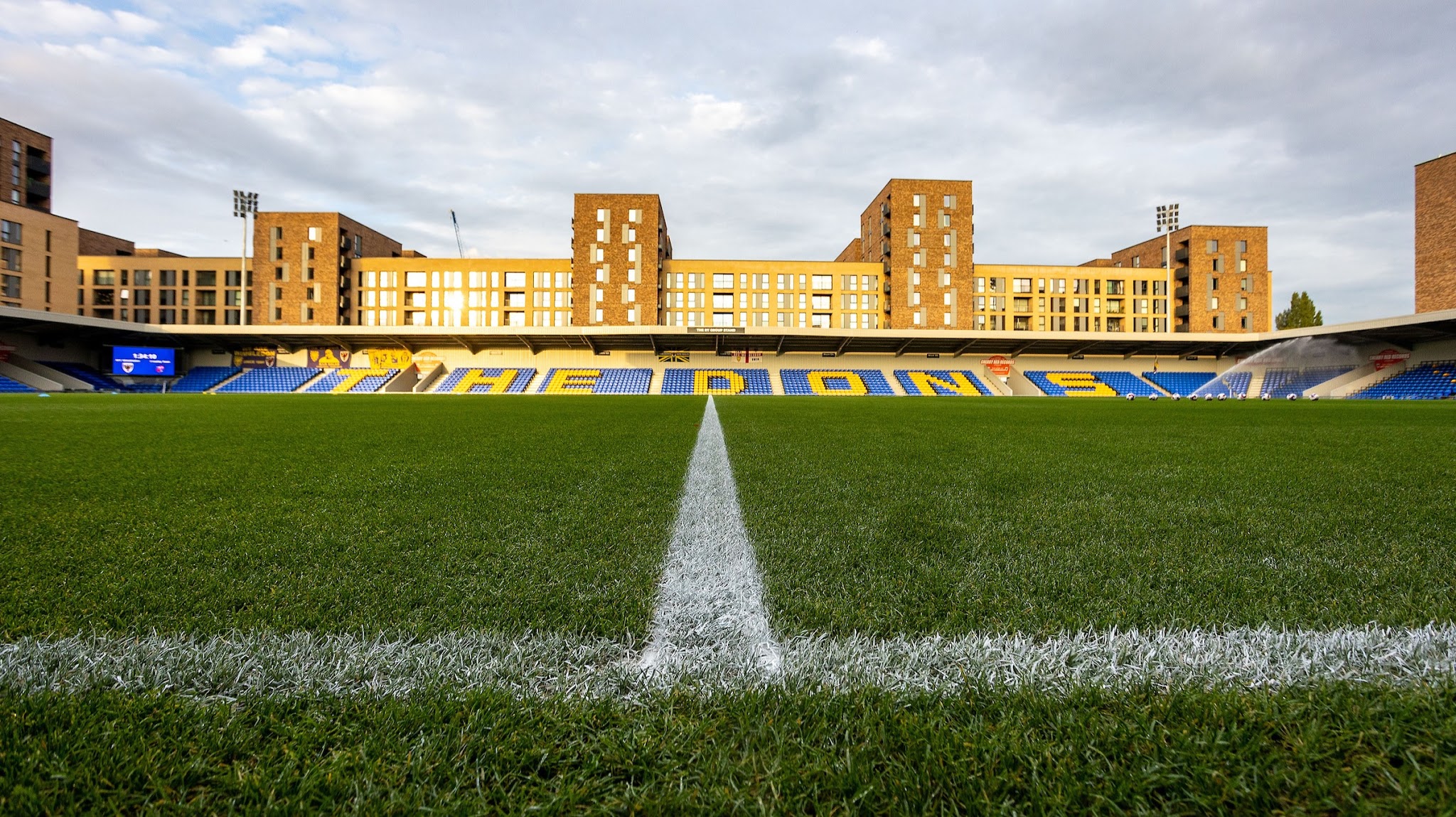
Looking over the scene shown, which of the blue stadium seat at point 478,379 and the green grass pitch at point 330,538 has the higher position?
the blue stadium seat at point 478,379

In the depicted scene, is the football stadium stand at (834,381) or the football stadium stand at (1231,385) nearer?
the football stadium stand at (834,381)

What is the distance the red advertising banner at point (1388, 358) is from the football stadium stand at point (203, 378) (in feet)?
194

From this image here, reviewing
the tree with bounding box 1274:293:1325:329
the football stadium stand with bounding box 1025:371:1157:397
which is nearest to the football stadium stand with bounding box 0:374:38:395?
the football stadium stand with bounding box 1025:371:1157:397

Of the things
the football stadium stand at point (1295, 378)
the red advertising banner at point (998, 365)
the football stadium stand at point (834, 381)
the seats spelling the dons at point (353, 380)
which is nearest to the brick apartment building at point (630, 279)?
the football stadium stand at point (834, 381)

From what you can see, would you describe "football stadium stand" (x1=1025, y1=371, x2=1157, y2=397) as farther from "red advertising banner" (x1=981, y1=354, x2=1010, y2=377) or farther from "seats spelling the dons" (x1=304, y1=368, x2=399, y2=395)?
"seats spelling the dons" (x1=304, y1=368, x2=399, y2=395)

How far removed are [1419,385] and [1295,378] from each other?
540 centimetres

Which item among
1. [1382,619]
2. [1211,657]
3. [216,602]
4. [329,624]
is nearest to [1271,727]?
[1211,657]

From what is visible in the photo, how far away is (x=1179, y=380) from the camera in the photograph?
3503cm

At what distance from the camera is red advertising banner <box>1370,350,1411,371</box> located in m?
28.5

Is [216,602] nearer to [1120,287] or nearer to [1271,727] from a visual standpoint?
[1271,727]

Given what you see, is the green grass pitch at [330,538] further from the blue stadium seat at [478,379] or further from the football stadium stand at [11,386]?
the football stadium stand at [11,386]

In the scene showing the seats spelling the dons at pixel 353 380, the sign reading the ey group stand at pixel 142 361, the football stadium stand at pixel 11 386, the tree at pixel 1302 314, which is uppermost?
the tree at pixel 1302 314

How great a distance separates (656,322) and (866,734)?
150ft

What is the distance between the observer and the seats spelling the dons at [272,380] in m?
31.8
